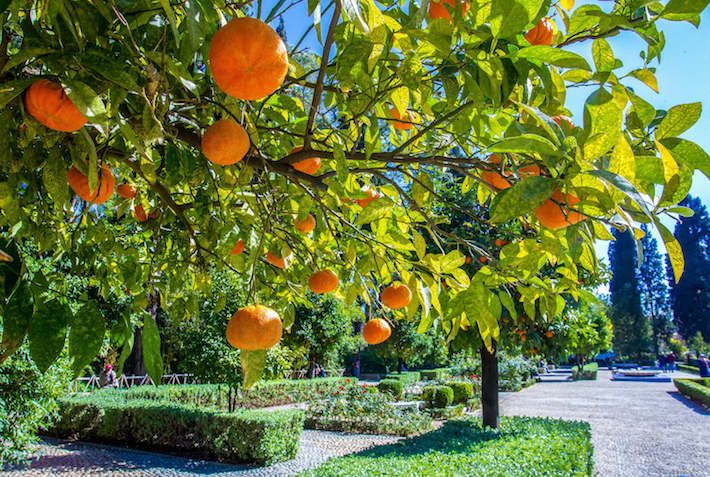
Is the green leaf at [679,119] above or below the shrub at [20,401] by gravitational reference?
above

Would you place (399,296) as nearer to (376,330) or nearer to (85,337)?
(376,330)

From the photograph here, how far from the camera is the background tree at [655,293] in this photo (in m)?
46.6

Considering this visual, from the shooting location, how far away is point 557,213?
93cm

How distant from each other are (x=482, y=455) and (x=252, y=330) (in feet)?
12.9

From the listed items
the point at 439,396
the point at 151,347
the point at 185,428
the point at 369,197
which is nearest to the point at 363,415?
the point at 439,396

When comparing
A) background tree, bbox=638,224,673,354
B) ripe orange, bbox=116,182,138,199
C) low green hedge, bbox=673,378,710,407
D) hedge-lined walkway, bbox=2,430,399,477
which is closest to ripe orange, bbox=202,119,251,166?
ripe orange, bbox=116,182,138,199

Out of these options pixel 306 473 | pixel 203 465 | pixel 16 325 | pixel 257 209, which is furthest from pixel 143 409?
pixel 16 325

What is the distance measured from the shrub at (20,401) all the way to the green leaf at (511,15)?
235 inches

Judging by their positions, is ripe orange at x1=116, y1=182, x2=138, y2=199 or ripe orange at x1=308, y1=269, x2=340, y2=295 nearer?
ripe orange at x1=308, y1=269, x2=340, y2=295

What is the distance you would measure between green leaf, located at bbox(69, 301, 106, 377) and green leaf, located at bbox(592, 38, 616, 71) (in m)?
1.08

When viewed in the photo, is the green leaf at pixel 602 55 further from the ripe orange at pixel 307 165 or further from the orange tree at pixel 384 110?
the ripe orange at pixel 307 165

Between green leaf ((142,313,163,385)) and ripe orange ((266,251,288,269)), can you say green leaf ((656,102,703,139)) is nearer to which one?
green leaf ((142,313,163,385))

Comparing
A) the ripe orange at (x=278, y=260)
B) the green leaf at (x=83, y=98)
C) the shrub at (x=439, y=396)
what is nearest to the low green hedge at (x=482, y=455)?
the ripe orange at (x=278, y=260)

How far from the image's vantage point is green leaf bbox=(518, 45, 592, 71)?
78 cm
